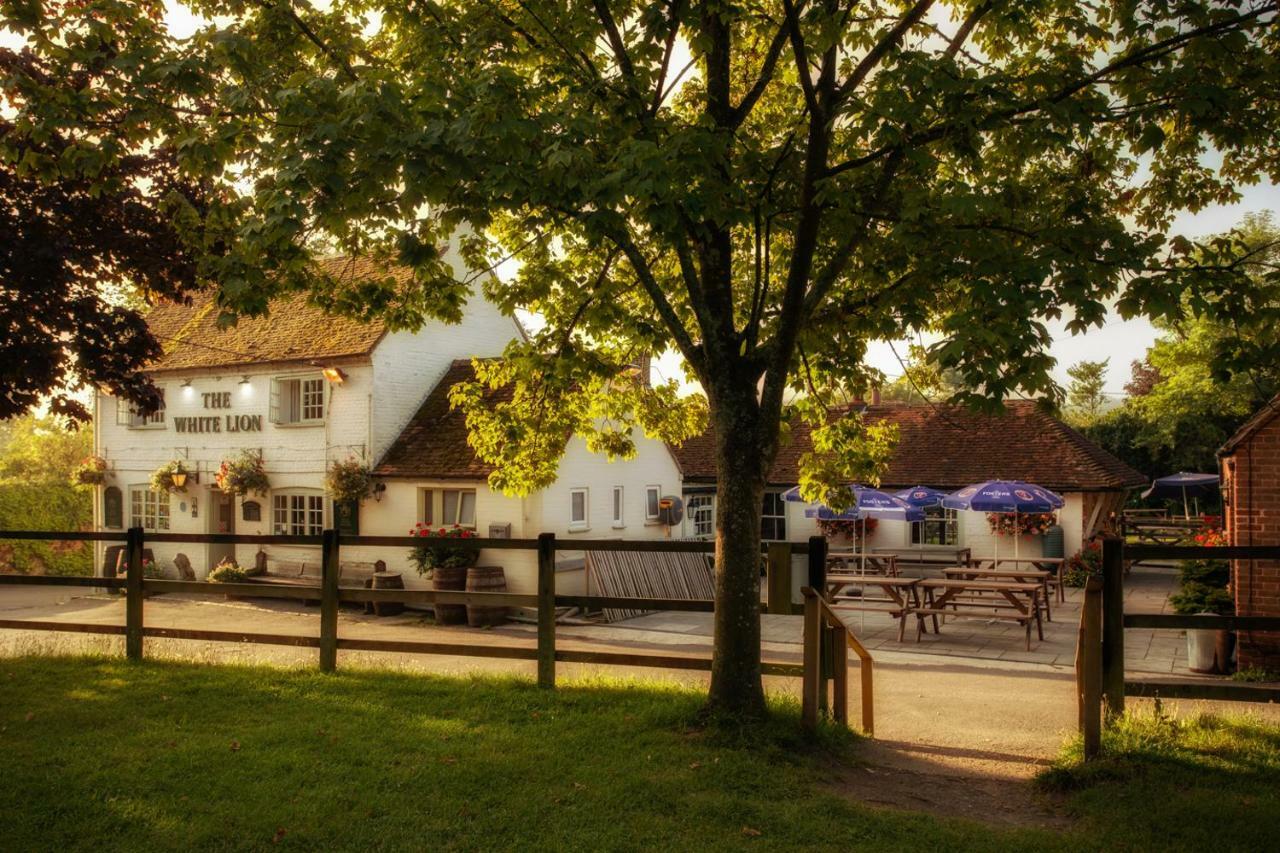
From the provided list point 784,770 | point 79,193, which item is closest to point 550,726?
point 784,770

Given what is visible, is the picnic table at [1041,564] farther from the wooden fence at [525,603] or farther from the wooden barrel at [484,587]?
the wooden fence at [525,603]

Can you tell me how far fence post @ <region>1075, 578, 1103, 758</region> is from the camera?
21.6ft

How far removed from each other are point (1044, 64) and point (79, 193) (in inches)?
404

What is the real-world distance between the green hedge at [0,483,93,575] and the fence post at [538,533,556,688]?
24810 mm

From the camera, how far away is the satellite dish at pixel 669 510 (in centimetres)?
2361

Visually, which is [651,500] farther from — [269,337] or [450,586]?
[269,337]

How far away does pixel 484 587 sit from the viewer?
18.1 m

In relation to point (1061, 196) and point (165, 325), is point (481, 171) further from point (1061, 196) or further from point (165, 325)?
point (165, 325)

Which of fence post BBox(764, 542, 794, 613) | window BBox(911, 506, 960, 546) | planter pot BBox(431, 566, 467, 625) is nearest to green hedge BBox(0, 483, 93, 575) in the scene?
planter pot BBox(431, 566, 467, 625)

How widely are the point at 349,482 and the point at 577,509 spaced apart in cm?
518

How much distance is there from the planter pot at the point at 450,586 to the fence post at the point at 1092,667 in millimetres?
13304

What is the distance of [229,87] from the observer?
24.4 feet

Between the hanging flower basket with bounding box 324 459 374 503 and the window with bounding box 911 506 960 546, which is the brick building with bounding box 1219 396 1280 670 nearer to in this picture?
the window with bounding box 911 506 960 546

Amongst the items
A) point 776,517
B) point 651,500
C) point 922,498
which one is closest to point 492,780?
point 922,498
